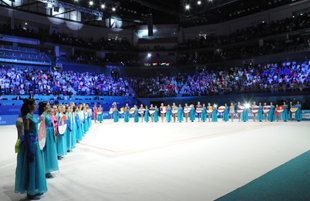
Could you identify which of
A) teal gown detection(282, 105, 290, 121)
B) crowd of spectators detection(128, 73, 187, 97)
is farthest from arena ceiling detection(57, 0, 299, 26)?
teal gown detection(282, 105, 290, 121)

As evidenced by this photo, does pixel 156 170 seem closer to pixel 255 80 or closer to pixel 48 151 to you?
pixel 48 151

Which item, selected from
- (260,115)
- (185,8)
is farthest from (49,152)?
(185,8)

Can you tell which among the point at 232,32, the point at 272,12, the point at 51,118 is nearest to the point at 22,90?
the point at 51,118

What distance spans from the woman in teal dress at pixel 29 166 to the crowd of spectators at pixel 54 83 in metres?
22.1

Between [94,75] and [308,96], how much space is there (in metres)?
27.8

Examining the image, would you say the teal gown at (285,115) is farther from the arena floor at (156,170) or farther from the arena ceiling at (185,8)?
the arena ceiling at (185,8)

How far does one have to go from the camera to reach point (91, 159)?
23.4 ft

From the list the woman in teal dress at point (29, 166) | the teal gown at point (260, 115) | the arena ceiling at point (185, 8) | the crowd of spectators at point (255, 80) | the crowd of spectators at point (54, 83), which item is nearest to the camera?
the woman in teal dress at point (29, 166)

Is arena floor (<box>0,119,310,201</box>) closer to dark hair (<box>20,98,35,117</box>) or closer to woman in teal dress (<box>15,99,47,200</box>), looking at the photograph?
woman in teal dress (<box>15,99,47,200</box>)

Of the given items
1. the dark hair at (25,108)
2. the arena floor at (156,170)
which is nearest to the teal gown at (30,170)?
the dark hair at (25,108)

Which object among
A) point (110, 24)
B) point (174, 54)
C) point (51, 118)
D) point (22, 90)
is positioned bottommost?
point (51, 118)

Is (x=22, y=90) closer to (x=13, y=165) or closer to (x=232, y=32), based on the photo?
(x=13, y=165)

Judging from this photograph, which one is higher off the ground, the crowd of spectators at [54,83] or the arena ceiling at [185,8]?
the arena ceiling at [185,8]

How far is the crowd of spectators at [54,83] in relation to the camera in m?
23.8
